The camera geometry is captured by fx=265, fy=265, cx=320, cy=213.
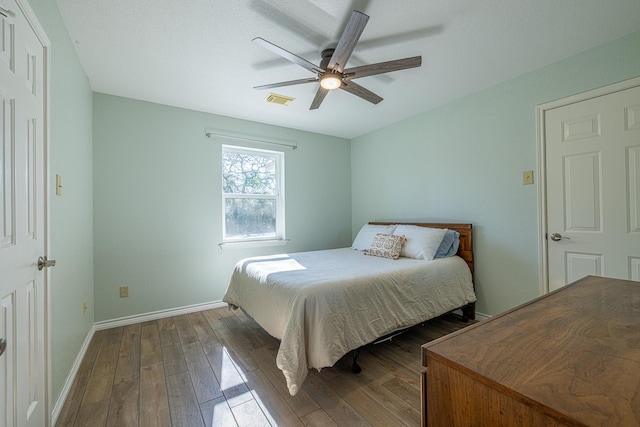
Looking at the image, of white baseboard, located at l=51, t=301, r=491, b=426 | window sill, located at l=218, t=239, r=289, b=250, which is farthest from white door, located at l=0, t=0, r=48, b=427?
window sill, located at l=218, t=239, r=289, b=250

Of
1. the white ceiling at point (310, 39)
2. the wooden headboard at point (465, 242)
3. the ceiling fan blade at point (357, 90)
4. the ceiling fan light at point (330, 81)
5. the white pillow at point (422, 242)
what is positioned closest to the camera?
the white ceiling at point (310, 39)

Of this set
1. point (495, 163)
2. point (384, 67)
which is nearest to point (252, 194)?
point (384, 67)

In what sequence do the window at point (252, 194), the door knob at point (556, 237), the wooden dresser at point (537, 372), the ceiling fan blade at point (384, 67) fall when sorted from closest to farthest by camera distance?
the wooden dresser at point (537, 372) → the ceiling fan blade at point (384, 67) → the door knob at point (556, 237) → the window at point (252, 194)

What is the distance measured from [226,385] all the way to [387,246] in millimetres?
1944

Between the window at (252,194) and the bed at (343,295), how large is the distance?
93 centimetres

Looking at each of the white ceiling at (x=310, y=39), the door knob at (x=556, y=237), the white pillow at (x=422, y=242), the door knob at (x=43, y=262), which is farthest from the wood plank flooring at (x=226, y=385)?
the white ceiling at (x=310, y=39)

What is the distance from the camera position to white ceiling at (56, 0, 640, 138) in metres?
1.66

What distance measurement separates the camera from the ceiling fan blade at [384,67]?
1.84m

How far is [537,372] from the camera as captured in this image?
57cm

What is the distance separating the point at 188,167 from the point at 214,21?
5.86 feet

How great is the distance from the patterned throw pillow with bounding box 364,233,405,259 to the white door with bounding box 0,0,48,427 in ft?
8.59

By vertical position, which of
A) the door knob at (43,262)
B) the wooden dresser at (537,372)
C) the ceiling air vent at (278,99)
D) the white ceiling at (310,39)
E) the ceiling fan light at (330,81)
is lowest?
the wooden dresser at (537,372)

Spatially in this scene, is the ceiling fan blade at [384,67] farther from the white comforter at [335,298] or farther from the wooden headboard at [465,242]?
the wooden headboard at [465,242]

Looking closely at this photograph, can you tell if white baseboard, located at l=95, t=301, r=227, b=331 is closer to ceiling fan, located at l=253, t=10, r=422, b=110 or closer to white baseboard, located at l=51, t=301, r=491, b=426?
white baseboard, located at l=51, t=301, r=491, b=426
